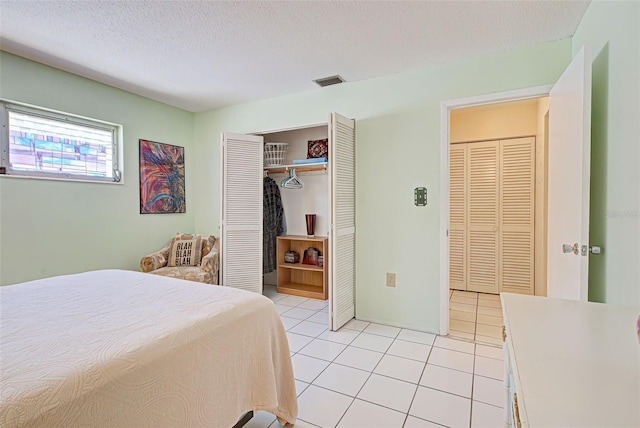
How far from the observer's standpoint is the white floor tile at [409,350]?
2396 mm

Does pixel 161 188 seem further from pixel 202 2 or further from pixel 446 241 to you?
pixel 446 241

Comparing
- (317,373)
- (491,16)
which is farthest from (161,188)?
(491,16)

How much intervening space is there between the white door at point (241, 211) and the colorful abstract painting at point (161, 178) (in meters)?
0.94

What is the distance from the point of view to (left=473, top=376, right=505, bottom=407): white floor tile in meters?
1.83

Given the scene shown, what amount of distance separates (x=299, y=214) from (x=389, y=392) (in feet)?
9.01

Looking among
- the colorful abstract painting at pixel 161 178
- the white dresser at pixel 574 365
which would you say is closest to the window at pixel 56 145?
the colorful abstract painting at pixel 161 178

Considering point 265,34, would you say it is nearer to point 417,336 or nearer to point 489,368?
point 417,336

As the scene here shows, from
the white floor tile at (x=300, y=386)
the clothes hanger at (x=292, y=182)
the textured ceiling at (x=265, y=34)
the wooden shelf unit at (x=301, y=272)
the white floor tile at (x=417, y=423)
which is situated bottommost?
the white floor tile at (x=300, y=386)

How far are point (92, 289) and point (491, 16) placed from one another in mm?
3045

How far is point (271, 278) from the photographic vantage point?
459cm

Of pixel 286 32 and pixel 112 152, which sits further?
pixel 112 152

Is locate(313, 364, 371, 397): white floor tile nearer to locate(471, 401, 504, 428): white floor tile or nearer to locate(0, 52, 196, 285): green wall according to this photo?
locate(471, 401, 504, 428): white floor tile

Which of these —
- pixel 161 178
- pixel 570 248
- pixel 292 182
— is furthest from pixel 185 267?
pixel 570 248

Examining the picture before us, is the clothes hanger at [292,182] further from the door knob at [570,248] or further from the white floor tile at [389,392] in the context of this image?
the door knob at [570,248]
